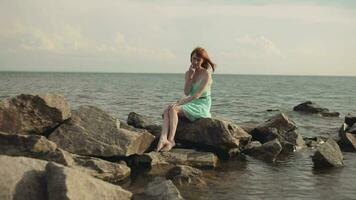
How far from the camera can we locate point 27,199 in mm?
7270

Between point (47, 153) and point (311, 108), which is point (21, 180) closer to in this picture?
point (47, 153)

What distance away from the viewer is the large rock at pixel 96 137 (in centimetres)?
1084

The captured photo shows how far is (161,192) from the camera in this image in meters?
8.51

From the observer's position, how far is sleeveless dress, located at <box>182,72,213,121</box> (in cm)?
1257

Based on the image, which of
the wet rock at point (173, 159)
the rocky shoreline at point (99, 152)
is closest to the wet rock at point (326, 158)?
the rocky shoreline at point (99, 152)

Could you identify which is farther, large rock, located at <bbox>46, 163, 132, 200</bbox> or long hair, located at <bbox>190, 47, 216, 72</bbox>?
long hair, located at <bbox>190, 47, 216, 72</bbox>

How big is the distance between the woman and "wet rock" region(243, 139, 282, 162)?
177 cm

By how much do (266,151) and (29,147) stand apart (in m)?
6.61

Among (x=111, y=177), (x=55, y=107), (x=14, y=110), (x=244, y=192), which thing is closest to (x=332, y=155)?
(x=244, y=192)

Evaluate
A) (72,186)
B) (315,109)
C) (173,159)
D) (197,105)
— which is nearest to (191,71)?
(197,105)

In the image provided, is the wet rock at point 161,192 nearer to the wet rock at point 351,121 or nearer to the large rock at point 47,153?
the large rock at point 47,153

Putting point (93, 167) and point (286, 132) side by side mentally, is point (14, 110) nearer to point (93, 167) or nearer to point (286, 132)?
point (93, 167)

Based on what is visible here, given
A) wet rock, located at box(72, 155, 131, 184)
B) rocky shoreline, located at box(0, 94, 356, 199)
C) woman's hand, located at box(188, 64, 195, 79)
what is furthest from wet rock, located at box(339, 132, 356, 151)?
wet rock, located at box(72, 155, 131, 184)

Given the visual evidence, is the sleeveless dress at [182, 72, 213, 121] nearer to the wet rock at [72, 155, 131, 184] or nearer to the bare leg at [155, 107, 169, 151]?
the bare leg at [155, 107, 169, 151]
